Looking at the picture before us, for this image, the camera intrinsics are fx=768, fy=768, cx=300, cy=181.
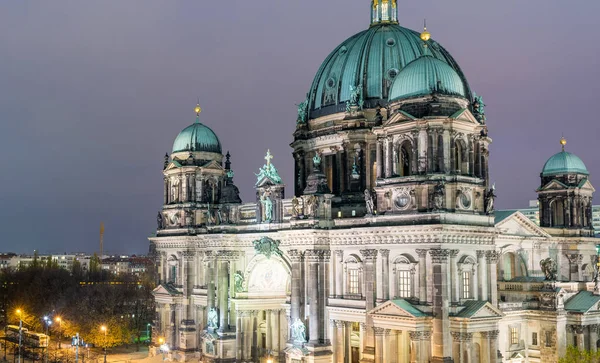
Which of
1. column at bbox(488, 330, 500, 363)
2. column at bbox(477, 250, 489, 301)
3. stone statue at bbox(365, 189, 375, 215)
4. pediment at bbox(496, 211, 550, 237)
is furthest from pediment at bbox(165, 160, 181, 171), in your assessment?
column at bbox(488, 330, 500, 363)

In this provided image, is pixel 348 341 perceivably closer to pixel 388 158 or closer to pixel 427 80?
pixel 388 158

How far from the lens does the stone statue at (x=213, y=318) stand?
80562mm

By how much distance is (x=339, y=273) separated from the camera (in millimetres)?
69062

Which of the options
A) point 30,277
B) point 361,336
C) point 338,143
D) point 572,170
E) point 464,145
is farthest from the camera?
point 30,277

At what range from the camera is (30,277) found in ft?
524

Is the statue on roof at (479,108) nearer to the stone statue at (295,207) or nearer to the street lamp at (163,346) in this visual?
the stone statue at (295,207)

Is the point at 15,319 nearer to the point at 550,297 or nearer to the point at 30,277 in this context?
the point at 30,277

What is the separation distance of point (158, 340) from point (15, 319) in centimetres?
4419

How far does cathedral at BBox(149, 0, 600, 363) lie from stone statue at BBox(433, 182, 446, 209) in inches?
5.2

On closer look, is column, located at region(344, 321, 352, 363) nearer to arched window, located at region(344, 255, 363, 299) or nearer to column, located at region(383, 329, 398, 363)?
arched window, located at region(344, 255, 363, 299)

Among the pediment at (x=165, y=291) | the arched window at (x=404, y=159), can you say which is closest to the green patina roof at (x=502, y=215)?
the arched window at (x=404, y=159)

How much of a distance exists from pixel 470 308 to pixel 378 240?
31.3ft

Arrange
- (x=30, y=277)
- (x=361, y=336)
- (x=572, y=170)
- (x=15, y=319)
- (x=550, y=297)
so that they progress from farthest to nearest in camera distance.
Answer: (x=30, y=277) < (x=15, y=319) < (x=572, y=170) < (x=550, y=297) < (x=361, y=336)

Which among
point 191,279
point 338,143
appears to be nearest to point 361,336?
point 338,143
